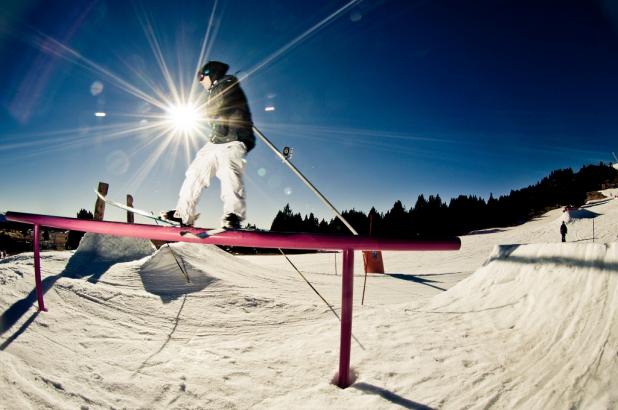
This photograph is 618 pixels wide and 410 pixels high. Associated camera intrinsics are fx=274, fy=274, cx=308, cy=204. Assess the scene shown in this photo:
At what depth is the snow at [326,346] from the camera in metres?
1.67

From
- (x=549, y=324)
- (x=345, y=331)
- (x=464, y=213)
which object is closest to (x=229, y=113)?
(x=345, y=331)

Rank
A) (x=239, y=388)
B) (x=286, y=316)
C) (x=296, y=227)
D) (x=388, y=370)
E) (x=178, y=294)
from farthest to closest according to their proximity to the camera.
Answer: (x=296, y=227) < (x=178, y=294) < (x=286, y=316) < (x=388, y=370) < (x=239, y=388)

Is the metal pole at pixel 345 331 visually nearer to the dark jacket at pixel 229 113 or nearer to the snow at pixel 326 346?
the snow at pixel 326 346

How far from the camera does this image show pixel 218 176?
290 cm

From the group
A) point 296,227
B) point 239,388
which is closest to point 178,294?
point 239,388

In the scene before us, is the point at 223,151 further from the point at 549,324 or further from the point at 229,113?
the point at 549,324

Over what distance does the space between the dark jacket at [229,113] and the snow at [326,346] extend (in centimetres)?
206

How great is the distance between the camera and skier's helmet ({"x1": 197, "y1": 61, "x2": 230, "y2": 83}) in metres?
3.10

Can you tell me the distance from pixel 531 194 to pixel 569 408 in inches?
2715

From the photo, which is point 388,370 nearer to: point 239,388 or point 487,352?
point 487,352

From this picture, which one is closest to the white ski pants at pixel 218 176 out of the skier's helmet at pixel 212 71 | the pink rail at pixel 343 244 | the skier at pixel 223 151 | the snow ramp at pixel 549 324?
the skier at pixel 223 151

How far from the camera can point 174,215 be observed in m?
3.07

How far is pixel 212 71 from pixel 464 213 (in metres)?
Answer: 54.6

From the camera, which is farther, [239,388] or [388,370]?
[388,370]
